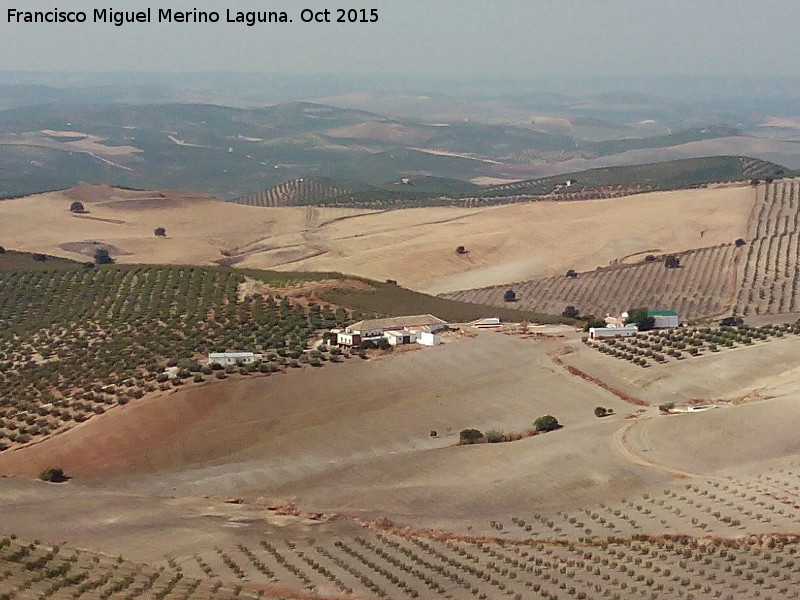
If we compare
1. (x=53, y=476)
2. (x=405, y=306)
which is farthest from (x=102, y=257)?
(x=53, y=476)

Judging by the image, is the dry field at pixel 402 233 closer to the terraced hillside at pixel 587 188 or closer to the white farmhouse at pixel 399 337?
the terraced hillside at pixel 587 188

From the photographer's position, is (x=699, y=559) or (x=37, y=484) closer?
(x=699, y=559)

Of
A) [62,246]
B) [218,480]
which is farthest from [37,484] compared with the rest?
[62,246]

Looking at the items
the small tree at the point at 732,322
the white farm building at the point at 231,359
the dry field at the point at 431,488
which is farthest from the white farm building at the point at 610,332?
the white farm building at the point at 231,359

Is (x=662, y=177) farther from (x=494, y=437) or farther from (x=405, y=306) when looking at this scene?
(x=494, y=437)

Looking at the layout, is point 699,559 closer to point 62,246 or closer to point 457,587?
point 457,587

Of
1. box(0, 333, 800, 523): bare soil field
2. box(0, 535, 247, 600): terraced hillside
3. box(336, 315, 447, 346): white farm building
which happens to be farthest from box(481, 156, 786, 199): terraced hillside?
box(0, 535, 247, 600): terraced hillside
